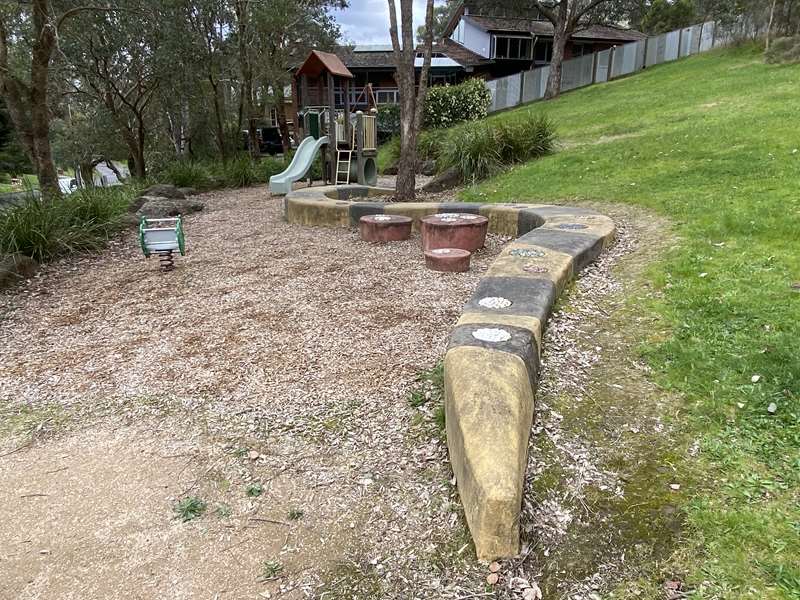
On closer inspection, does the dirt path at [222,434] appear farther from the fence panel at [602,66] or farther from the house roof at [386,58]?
the house roof at [386,58]

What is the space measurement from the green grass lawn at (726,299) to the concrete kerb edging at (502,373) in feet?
1.84

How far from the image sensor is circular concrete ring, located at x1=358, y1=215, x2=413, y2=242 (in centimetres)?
608

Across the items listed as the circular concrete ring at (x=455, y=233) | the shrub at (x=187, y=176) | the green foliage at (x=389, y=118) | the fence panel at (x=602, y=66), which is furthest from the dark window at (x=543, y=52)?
the circular concrete ring at (x=455, y=233)

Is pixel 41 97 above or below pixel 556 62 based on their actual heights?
below

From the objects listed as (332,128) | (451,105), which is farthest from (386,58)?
(332,128)

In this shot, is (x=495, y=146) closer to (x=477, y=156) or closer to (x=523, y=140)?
(x=477, y=156)

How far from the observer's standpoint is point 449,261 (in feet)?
15.9

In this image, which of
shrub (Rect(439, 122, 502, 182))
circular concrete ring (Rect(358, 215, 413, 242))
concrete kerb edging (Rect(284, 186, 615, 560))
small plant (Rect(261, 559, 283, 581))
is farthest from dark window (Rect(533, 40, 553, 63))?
small plant (Rect(261, 559, 283, 581))

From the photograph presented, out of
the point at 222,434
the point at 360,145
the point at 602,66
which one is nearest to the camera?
the point at 222,434

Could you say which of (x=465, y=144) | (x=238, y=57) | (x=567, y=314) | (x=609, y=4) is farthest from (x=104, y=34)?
(x=609, y=4)

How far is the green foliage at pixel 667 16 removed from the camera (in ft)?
94.0

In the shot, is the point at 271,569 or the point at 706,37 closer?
the point at 271,569

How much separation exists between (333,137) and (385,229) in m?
6.09

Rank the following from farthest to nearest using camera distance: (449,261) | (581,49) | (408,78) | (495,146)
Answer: (581,49) → (495,146) → (408,78) → (449,261)
